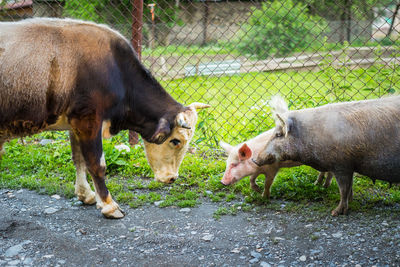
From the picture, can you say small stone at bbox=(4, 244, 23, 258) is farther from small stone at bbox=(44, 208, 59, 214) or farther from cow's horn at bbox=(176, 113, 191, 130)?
cow's horn at bbox=(176, 113, 191, 130)

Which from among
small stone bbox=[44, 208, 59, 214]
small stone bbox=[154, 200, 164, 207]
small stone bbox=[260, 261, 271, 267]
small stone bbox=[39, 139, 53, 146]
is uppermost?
small stone bbox=[260, 261, 271, 267]

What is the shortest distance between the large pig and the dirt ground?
428 mm

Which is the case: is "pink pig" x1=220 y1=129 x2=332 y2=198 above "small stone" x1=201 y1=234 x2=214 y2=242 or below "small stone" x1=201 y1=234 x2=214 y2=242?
above

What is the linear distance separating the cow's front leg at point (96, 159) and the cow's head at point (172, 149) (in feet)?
1.93

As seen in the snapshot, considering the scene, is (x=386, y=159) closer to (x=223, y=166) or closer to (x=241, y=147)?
(x=241, y=147)

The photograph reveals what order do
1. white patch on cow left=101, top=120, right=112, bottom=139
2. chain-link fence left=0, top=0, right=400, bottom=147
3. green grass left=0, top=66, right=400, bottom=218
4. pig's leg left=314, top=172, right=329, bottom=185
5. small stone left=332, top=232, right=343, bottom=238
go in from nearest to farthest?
small stone left=332, top=232, right=343, bottom=238, white patch on cow left=101, top=120, right=112, bottom=139, green grass left=0, top=66, right=400, bottom=218, pig's leg left=314, top=172, right=329, bottom=185, chain-link fence left=0, top=0, right=400, bottom=147

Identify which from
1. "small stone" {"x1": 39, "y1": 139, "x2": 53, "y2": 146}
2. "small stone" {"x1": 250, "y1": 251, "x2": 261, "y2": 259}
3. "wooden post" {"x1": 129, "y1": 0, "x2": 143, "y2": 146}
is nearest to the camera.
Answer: "small stone" {"x1": 250, "y1": 251, "x2": 261, "y2": 259}

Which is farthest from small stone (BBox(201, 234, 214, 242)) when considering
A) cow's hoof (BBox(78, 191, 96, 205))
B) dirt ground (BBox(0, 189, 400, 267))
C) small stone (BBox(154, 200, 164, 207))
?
cow's hoof (BBox(78, 191, 96, 205))

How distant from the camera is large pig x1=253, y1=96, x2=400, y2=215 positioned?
14.3 feet

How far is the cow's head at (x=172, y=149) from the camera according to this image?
190 inches

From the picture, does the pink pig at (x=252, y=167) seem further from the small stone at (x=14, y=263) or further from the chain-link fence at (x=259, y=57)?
the small stone at (x=14, y=263)

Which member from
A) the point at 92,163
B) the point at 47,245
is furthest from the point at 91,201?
the point at 47,245

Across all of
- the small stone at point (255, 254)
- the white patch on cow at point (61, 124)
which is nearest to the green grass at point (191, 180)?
the small stone at point (255, 254)

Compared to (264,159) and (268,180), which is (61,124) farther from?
(268,180)
